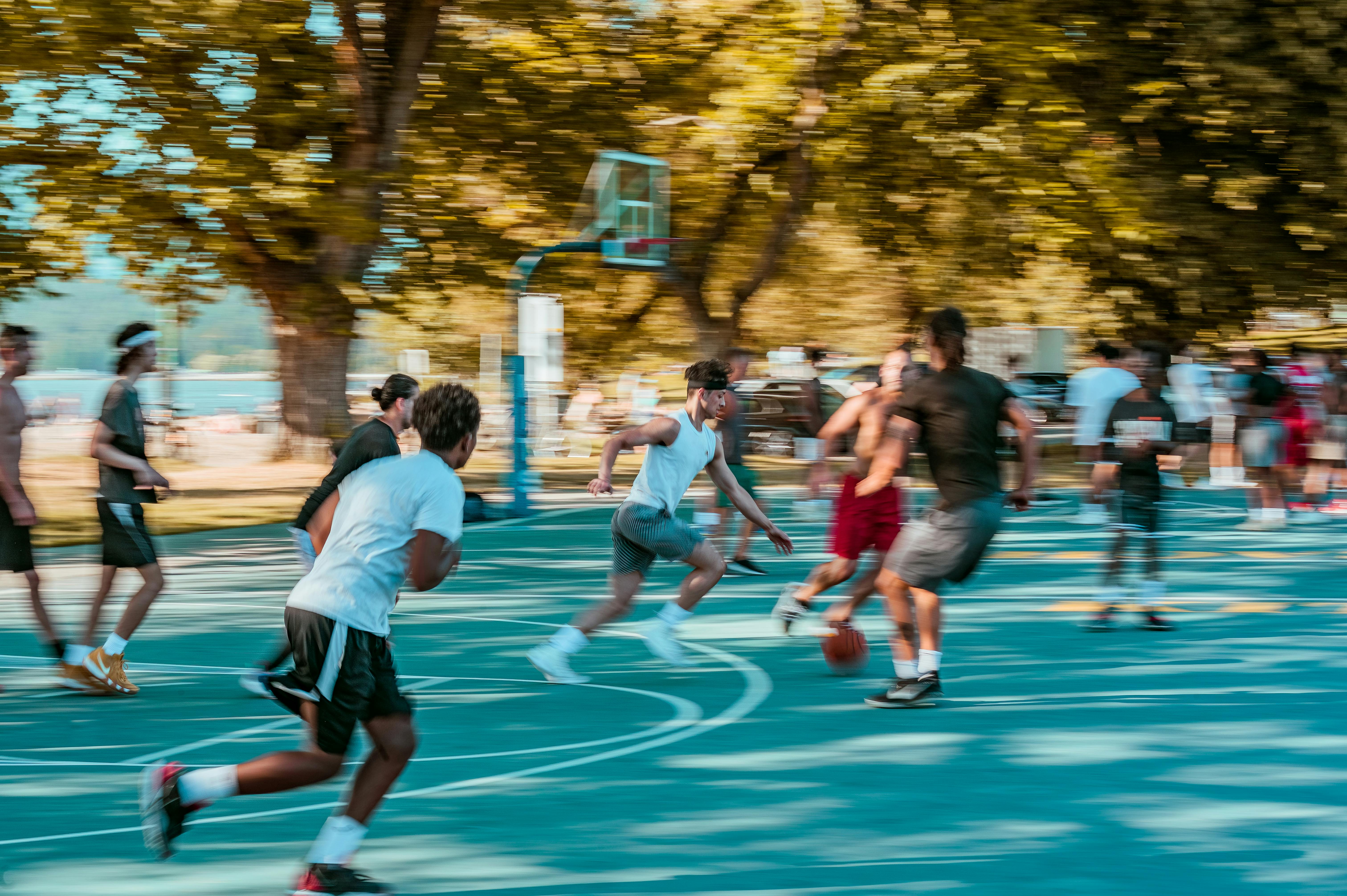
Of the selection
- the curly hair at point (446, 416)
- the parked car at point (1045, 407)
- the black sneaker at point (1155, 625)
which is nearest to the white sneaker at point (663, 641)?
the black sneaker at point (1155, 625)

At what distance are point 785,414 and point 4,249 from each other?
57.8 feet

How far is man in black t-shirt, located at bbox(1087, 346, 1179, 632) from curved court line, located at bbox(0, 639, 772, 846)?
3.19 meters

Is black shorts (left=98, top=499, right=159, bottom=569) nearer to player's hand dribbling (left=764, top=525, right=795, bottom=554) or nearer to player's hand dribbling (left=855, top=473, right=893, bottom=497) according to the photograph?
player's hand dribbling (left=764, top=525, right=795, bottom=554)

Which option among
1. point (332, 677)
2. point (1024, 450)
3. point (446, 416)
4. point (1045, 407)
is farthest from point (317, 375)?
point (1045, 407)

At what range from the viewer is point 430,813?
20.7ft

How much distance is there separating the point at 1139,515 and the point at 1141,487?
204 millimetres

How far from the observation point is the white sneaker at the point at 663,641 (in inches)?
378

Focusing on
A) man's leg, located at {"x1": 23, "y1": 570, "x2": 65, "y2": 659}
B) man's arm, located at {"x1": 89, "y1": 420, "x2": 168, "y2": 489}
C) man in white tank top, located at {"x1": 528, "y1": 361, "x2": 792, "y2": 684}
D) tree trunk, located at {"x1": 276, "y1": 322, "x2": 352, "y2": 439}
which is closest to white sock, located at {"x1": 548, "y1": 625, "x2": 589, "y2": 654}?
man in white tank top, located at {"x1": 528, "y1": 361, "x2": 792, "y2": 684}

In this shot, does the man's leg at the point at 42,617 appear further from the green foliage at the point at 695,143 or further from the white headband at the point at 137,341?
the green foliage at the point at 695,143

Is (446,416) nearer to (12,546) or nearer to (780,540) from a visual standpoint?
(780,540)

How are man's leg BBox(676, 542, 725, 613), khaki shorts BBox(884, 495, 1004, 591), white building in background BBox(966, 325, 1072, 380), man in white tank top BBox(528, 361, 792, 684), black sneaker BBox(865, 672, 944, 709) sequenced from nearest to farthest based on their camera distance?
khaki shorts BBox(884, 495, 1004, 591) < black sneaker BBox(865, 672, 944, 709) < man in white tank top BBox(528, 361, 792, 684) < man's leg BBox(676, 542, 725, 613) < white building in background BBox(966, 325, 1072, 380)

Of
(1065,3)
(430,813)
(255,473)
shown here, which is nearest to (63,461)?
(255,473)

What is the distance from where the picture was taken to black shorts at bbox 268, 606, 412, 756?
513 cm

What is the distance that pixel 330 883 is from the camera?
507cm
